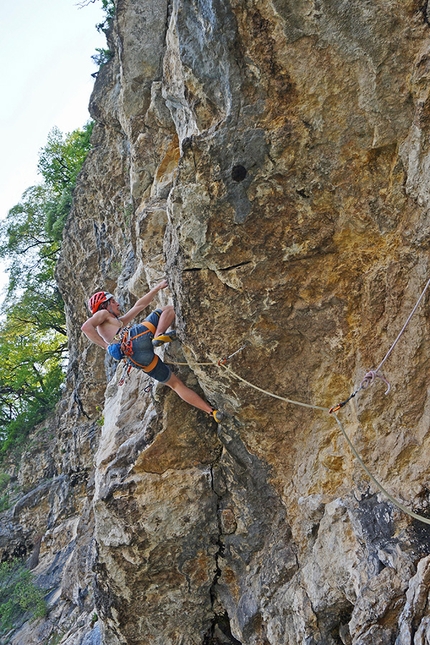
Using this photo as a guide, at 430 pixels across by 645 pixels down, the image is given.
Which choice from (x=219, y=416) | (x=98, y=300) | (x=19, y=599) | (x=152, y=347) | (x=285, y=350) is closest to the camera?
(x=285, y=350)

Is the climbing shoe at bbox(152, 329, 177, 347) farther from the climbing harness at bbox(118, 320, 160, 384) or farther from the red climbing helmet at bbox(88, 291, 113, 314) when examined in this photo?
the red climbing helmet at bbox(88, 291, 113, 314)

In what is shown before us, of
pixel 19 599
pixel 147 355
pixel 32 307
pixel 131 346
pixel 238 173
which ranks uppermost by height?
pixel 32 307

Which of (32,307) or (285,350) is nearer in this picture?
(285,350)

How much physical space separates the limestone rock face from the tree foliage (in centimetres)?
1199

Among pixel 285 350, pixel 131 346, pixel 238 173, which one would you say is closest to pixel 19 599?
pixel 131 346

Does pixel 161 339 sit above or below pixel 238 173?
below

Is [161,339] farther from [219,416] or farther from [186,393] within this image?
[219,416]

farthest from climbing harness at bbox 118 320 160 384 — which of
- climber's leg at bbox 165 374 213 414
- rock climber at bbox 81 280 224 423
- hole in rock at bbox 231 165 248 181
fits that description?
hole in rock at bbox 231 165 248 181

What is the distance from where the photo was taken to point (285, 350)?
15.5 feet

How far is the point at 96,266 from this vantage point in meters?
11.7

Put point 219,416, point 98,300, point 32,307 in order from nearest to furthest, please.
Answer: point 219,416 → point 98,300 → point 32,307

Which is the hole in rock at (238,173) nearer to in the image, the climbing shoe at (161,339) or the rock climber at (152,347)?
the rock climber at (152,347)

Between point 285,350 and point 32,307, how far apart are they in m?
14.4

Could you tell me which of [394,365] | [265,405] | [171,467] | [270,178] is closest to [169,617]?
[171,467]
